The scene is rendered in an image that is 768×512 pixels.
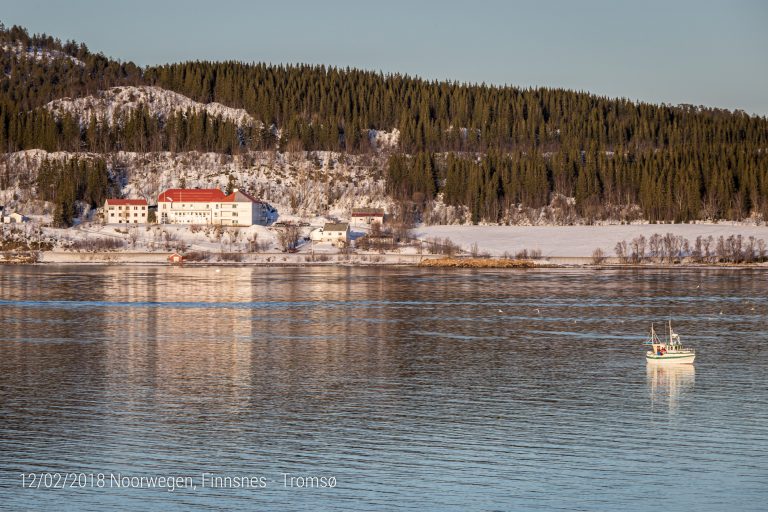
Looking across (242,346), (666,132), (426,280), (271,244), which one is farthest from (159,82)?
(242,346)

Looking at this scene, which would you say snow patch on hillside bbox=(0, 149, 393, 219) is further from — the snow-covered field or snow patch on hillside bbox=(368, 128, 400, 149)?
the snow-covered field

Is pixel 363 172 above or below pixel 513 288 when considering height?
above

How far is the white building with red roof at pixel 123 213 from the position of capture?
142 m

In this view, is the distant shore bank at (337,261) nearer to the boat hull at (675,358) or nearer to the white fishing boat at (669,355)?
the white fishing boat at (669,355)

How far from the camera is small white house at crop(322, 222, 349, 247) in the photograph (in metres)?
125

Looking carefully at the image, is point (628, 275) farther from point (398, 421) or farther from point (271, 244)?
point (398, 421)

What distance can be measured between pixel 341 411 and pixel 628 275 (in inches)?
2785

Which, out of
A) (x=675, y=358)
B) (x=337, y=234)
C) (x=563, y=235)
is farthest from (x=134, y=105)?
(x=675, y=358)

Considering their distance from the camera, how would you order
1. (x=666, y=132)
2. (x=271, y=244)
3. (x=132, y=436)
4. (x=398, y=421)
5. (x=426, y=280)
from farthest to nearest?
(x=666, y=132), (x=271, y=244), (x=426, y=280), (x=398, y=421), (x=132, y=436)

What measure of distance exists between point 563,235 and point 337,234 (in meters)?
31.1

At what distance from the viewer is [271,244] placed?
12706cm

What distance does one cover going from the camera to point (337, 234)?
126188 millimetres

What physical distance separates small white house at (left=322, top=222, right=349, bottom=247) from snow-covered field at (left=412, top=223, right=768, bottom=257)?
35.6 ft

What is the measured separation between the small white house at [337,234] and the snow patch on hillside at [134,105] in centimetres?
6114
